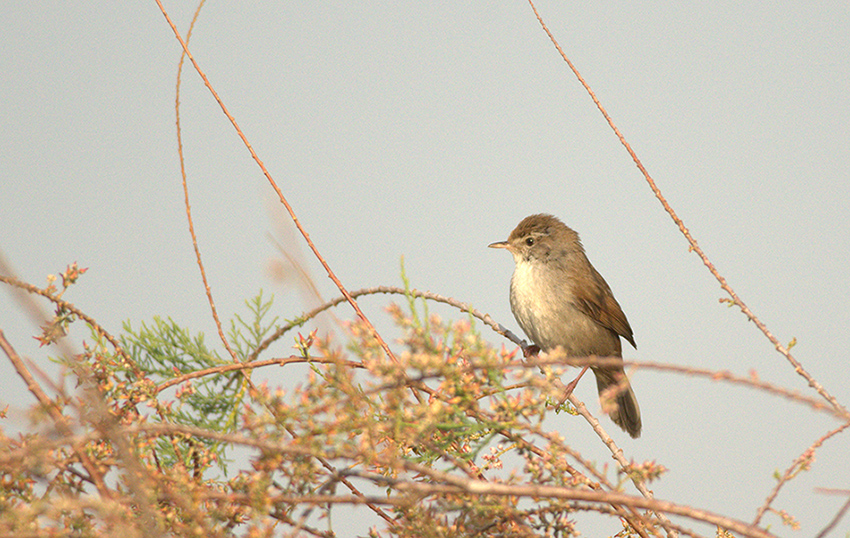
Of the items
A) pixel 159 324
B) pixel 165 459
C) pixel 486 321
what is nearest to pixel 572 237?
pixel 486 321

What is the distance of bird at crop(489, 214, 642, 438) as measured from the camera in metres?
6.04

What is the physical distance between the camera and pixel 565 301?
20.1ft

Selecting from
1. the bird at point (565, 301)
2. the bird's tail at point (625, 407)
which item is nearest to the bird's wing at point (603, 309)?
the bird at point (565, 301)

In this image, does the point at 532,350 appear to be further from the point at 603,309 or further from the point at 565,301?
the point at 603,309

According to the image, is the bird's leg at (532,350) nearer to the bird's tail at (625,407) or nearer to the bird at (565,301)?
the bird at (565,301)

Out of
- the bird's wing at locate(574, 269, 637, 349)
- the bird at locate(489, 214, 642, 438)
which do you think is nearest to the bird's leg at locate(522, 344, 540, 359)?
the bird at locate(489, 214, 642, 438)

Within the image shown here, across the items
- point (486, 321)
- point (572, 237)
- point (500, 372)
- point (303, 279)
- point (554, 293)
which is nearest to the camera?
point (500, 372)

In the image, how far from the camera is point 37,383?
2.29 metres

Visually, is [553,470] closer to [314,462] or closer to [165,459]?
[314,462]

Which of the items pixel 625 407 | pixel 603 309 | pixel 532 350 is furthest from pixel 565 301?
pixel 625 407

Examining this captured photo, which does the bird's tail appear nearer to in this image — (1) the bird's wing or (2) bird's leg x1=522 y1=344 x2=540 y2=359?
(1) the bird's wing

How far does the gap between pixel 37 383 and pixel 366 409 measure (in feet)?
3.47

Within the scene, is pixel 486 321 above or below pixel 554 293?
below

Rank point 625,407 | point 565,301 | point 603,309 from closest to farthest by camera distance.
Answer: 1. point 565,301
2. point 603,309
3. point 625,407
